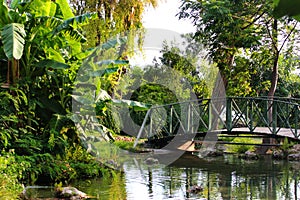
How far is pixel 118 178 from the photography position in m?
7.34

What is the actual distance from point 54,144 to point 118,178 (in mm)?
1310

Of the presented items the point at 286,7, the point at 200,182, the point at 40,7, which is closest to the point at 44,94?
the point at 40,7

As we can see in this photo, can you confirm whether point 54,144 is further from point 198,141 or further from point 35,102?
point 198,141

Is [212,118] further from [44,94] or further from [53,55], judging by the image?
[53,55]

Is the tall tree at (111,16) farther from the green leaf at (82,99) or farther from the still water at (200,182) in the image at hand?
the green leaf at (82,99)

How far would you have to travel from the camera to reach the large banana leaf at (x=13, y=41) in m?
5.55

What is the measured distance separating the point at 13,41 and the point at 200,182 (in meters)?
3.66

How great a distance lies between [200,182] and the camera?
23.6 feet

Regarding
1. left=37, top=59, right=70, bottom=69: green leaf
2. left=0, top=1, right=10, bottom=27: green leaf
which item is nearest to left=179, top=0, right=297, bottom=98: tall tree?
left=37, top=59, right=70, bottom=69: green leaf

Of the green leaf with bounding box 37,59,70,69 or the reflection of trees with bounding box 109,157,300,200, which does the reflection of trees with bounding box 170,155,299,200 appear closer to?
the reflection of trees with bounding box 109,157,300,200

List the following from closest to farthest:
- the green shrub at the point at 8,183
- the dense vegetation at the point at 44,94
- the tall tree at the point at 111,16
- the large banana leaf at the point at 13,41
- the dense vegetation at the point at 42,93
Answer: the green shrub at the point at 8,183
the large banana leaf at the point at 13,41
the dense vegetation at the point at 44,94
the dense vegetation at the point at 42,93
the tall tree at the point at 111,16

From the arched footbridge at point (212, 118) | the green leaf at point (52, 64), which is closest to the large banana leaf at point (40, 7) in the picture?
the green leaf at point (52, 64)

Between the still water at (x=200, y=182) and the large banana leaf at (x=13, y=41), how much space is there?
2.09 metres

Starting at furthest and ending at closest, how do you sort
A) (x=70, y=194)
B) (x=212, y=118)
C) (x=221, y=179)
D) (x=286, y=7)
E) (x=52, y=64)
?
(x=212, y=118)
(x=221, y=179)
(x=52, y=64)
(x=70, y=194)
(x=286, y=7)
